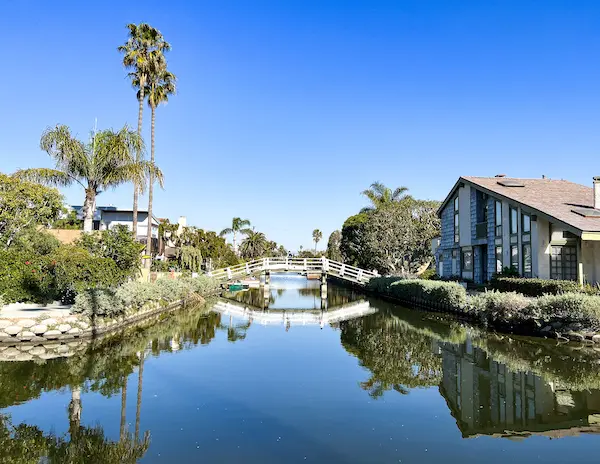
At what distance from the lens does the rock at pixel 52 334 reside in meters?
15.5

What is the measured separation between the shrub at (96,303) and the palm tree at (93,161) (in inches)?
316

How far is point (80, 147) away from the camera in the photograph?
26.1 metres

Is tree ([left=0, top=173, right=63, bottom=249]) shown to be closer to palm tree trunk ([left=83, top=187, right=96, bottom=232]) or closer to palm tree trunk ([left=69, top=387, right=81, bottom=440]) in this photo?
palm tree trunk ([left=83, top=187, right=96, bottom=232])

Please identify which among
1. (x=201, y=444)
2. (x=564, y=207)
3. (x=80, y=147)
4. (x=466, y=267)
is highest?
(x=80, y=147)

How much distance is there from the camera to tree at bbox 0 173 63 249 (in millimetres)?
24547

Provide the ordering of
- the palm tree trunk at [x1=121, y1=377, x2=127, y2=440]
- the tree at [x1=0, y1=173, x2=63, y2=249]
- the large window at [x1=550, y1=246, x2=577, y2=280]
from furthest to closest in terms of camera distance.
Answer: the tree at [x1=0, y1=173, x2=63, y2=249], the large window at [x1=550, y1=246, x2=577, y2=280], the palm tree trunk at [x1=121, y1=377, x2=127, y2=440]

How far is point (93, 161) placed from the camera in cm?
2631

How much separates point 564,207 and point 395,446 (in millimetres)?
19848

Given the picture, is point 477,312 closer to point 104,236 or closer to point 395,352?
point 395,352

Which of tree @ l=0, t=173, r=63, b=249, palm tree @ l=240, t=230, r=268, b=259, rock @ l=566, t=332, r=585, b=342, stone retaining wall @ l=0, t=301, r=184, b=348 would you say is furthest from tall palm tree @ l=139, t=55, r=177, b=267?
palm tree @ l=240, t=230, r=268, b=259

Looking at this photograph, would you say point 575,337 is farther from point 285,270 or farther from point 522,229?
point 285,270

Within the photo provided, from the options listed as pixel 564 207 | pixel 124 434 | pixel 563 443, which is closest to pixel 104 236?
pixel 124 434

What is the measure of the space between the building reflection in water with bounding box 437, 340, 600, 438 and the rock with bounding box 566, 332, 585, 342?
4586mm

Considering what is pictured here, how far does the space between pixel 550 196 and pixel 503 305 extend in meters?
10.8
